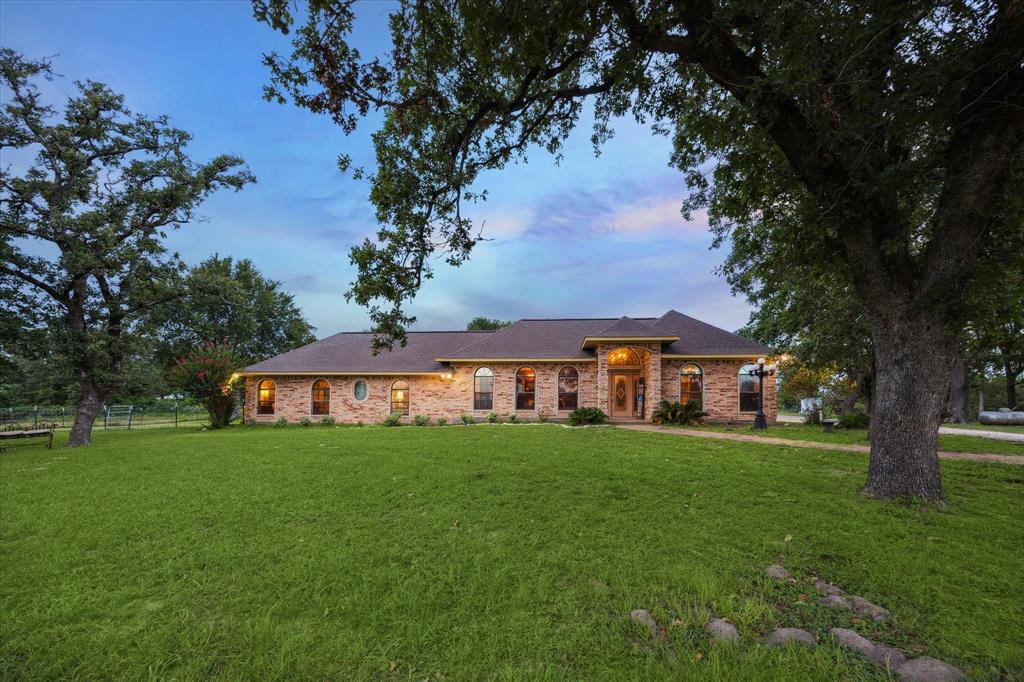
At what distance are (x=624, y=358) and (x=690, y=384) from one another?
3208mm

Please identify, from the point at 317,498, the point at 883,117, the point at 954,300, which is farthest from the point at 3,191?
the point at 954,300

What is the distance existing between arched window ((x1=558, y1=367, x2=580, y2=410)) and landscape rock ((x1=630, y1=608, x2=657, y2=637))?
1627 centimetres

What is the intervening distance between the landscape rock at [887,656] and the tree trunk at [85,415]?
20911 millimetres

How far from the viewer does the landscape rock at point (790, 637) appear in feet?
8.79

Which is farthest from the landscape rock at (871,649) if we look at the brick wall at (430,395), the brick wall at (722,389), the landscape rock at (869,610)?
the brick wall at (722,389)

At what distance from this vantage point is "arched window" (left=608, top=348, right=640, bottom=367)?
1983 cm

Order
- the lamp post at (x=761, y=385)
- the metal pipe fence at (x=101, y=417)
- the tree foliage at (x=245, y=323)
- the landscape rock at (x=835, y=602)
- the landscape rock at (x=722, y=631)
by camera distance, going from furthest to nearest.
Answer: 1. the tree foliage at (x=245, y=323)
2. the metal pipe fence at (x=101, y=417)
3. the lamp post at (x=761, y=385)
4. the landscape rock at (x=835, y=602)
5. the landscape rock at (x=722, y=631)

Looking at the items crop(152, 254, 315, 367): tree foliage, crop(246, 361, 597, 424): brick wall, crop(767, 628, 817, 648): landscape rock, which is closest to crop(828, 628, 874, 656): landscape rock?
crop(767, 628, 817, 648): landscape rock

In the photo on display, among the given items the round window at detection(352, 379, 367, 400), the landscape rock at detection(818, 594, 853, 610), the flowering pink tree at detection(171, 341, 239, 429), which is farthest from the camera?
the round window at detection(352, 379, 367, 400)

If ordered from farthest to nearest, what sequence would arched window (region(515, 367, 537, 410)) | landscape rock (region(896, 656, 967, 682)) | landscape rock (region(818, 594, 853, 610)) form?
1. arched window (region(515, 367, 537, 410))
2. landscape rock (region(818, 594, 853, 610))
3. landscape rock (region(896, 656, 967, 682))

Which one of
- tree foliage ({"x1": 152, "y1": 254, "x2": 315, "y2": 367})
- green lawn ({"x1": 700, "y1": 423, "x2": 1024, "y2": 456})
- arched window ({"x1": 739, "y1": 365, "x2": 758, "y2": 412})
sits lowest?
green lawn ({"x1": 700, "y1": 423, "x2": 1024, "y2": 456})

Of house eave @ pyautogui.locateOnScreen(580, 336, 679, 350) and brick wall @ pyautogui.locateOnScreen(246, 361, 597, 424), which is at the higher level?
house eave @ pyautogui.locateOnScreen(580, 336, 679, 350)

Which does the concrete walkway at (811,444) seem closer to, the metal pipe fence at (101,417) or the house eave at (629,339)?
the house eave at (629,339)

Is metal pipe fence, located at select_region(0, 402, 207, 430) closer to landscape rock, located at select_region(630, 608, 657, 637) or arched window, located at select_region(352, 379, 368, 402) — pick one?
arched window, located at select_region(352, 379, 368, 402)
